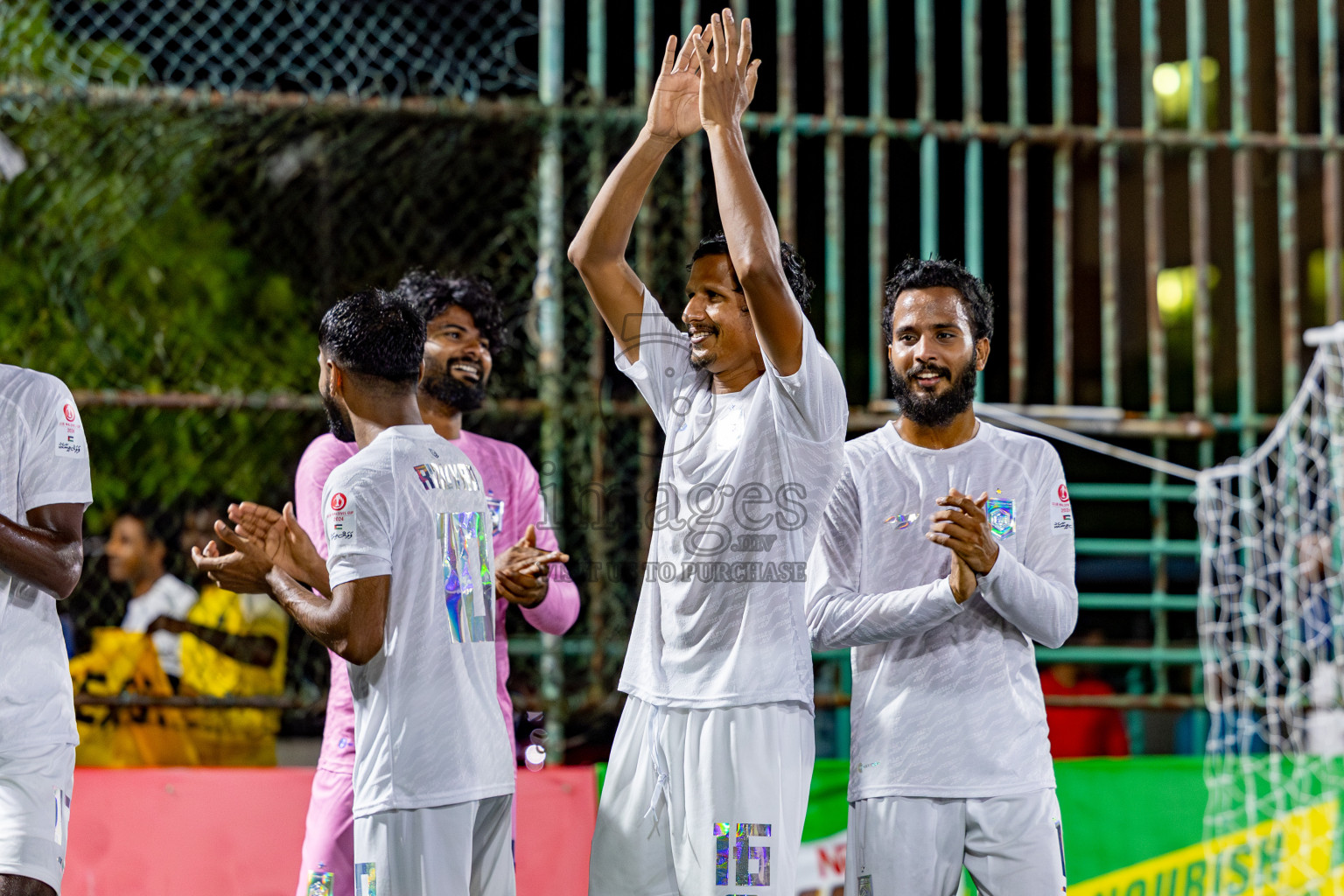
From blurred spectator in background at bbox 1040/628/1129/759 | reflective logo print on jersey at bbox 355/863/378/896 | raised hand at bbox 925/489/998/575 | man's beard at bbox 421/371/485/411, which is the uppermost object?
man's beard at bbox 421/371/485/411

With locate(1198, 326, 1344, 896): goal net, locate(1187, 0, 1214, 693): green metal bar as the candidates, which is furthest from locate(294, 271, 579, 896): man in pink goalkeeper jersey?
locate(1187, 0, 1214, 693): green metal bar

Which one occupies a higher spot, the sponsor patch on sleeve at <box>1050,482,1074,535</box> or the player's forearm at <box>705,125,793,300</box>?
the player's forearm at <box>705,125,793,300</box>

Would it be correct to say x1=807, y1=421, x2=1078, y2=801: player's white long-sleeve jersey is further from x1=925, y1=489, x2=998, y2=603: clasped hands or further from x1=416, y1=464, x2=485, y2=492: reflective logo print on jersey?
x1=416, y1=464, x2=485, y2=492: reflective logo print on jersey

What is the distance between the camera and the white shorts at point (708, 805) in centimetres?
275

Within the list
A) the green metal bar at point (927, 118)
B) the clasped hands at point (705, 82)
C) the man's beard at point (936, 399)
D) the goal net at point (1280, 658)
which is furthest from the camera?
the green metal bar at point (927, 118)

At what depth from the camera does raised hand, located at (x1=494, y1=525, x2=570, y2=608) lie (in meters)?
3.17

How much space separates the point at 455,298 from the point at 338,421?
103 cm

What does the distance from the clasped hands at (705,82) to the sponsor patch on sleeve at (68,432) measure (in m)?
1.57

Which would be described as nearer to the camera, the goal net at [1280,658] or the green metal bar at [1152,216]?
the goal net at [1280,658]

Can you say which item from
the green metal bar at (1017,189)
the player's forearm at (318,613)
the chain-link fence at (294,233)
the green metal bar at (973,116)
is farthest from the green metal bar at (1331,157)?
the player's forearm at (318,613)

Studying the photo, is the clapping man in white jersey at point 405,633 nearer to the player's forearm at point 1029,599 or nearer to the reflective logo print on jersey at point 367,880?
the reflective logo print on jersey at point 367,880

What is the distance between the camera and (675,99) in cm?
317

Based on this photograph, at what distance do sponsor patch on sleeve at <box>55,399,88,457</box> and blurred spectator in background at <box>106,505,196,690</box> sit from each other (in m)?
2.48

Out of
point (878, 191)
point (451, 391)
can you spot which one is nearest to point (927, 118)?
point (878, 191)
